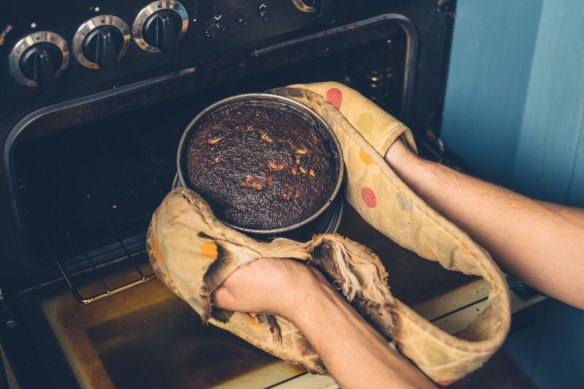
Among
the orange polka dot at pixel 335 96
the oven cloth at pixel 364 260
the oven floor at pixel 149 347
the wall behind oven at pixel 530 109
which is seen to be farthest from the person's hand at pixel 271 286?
the wall behind oven at pixel 530 109

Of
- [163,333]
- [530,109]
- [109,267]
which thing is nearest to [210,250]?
[163,333]

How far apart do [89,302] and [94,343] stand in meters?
0.08

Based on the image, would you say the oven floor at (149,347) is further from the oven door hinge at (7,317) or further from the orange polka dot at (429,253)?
the orange polka dot at (429,253)

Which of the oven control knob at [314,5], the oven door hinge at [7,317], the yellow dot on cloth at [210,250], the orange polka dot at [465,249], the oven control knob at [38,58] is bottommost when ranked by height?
the oven door hinge at [7,317]

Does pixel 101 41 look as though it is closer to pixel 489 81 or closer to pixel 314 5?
pixel 314 5

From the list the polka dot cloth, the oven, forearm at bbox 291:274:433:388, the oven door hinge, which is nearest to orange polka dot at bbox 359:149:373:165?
the polka dot cloth

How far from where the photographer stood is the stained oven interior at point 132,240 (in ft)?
4.00

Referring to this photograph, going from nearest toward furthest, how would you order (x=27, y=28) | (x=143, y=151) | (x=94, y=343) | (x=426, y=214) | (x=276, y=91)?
(x=27, y=28)
(x=426, y=214)
(x=94, y=343)
(x=276, y=91)
(x=143, y=151)

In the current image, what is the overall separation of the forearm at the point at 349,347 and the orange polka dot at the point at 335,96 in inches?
15.2

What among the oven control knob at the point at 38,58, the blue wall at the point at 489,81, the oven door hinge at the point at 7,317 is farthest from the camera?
the blue wall at the point at 489,81

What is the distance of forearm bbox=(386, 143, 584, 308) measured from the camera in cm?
120

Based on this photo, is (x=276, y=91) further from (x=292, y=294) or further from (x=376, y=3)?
(x=292, y=294)

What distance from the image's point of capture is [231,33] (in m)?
1.21

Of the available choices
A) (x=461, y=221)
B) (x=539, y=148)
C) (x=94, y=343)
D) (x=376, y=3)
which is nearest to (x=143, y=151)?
(x=94, y=343)
